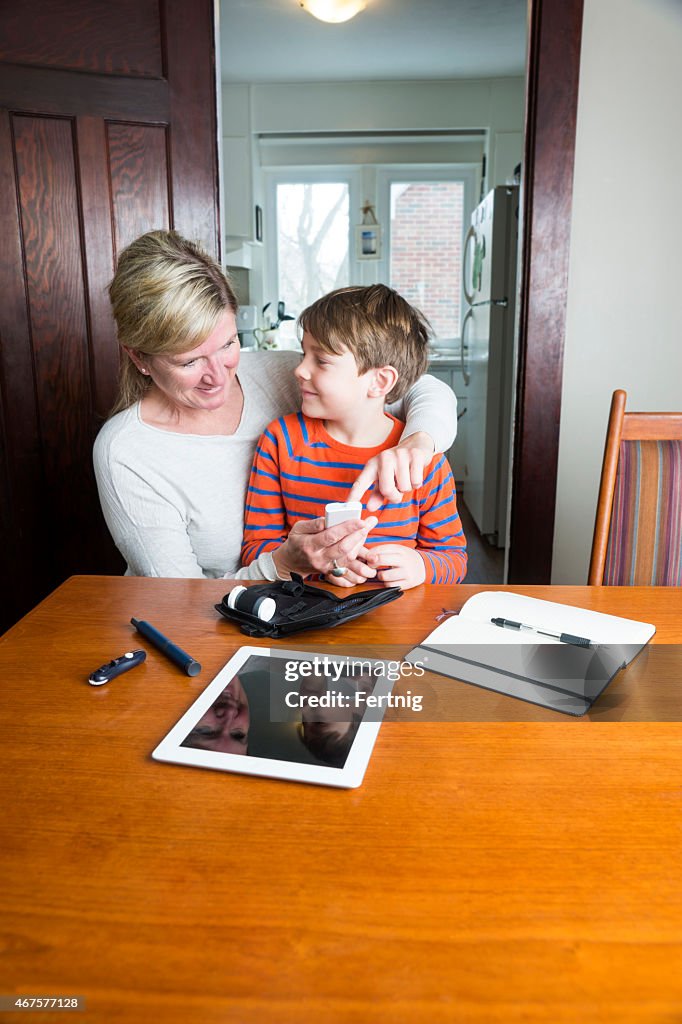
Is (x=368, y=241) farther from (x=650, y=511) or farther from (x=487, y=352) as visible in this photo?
(x=650, y=511)

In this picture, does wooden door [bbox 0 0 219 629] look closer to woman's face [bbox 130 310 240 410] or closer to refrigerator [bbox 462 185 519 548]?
woman's face [bbox 130 310 240 410]

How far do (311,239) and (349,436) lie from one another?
4520 millimetres

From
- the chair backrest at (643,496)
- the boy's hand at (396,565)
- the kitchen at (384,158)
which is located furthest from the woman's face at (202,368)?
the kitchen at (384,158)

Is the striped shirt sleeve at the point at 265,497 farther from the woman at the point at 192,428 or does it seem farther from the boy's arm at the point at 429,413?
the boy's arm at the point at 429,413

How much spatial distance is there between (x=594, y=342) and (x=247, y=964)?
2303 millimetres

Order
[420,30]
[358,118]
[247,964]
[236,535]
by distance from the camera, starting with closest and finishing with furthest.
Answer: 1. [247,964]
2. [236,535]
3. [420,30]
4. [358,118]

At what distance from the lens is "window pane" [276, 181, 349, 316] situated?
553cm

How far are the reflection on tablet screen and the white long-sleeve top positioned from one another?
0.45 meters

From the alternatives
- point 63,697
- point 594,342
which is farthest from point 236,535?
point 594,342

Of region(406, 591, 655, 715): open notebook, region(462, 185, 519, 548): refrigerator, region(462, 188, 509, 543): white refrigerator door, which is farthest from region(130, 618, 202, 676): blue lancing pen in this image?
region(462, 188, 509, 543): white refrigerator door

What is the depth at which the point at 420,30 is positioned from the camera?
4062mm

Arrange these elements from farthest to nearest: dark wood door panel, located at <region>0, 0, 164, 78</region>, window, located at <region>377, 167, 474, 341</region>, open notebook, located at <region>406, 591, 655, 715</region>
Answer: window, located at <region>377, 167, 474, 341</region> < dark wood door panel, located at <region>0, 0, 164, 78</region> < open notebook, located at <region>406, 591, 655, 715</region>

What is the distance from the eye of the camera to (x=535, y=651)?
0.93m

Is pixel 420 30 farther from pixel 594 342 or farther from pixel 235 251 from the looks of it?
pixel 594 342
